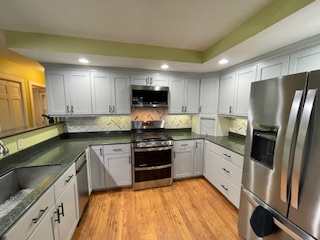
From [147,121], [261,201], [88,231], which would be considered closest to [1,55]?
[147,121]

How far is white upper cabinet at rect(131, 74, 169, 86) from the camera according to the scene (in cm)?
268

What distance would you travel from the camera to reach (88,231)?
175 centimetres

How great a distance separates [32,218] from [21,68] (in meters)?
3.84

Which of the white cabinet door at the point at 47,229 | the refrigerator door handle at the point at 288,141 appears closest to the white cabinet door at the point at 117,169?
the white cabinet door at the point at 47,229

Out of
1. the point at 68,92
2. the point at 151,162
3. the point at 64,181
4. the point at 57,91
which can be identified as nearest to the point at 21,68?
the point at 57,91

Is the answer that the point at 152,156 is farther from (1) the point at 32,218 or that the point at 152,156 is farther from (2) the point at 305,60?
(2) the point at 305,60

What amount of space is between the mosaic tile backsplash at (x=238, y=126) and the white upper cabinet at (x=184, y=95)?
766 millimetres

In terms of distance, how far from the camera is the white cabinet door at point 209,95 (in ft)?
9.27

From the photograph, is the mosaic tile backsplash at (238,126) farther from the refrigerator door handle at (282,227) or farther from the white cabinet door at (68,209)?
the white cabinet door at (68,209)

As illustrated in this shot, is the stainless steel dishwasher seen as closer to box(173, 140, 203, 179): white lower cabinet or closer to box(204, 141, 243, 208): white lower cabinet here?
box(173, 140, 203, 179): white lower cabinet

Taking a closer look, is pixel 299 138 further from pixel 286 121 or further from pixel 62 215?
pixel 62 215

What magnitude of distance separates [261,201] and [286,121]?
2.58ft

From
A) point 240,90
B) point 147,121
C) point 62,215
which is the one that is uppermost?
point 240,90

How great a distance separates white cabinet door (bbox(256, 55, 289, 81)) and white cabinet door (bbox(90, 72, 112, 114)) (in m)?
2.35
